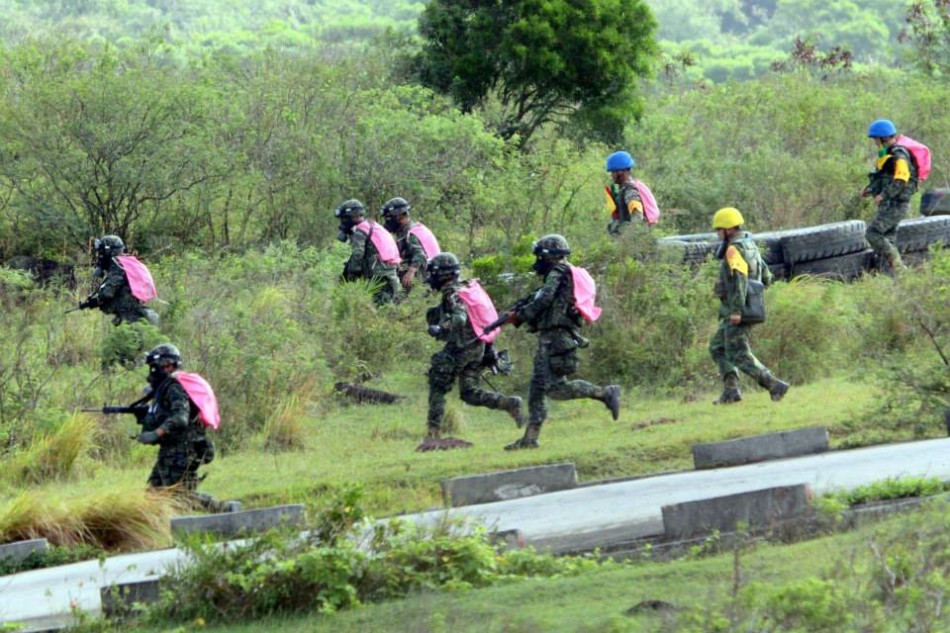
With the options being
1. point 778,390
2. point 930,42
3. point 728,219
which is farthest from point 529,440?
point 930,42

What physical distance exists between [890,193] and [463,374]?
23.7 feet

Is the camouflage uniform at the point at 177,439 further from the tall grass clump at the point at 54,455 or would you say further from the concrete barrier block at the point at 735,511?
the concrete barrier block at the point at 735,511

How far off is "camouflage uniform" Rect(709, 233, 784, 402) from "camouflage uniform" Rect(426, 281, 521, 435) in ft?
6.06

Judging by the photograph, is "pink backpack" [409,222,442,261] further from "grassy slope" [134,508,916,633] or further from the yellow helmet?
"grassy slope" [134,508,916,633]

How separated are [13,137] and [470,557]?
14681 mm

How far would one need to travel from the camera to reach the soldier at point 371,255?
18.5m

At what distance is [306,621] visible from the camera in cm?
824

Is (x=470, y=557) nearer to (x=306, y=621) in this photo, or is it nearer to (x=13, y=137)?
(x=306, y=621)

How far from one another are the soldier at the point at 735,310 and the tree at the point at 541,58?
11.6m

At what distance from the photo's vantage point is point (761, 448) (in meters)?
12.6

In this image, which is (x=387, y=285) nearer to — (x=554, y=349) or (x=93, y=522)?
(x=554, y=349)

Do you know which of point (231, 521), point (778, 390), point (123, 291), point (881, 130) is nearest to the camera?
point (231, 521)

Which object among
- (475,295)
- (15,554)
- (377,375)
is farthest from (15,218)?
(15,554)

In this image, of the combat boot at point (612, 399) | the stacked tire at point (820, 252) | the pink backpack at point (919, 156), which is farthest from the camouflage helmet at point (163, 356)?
the pink backpack at point (919, 156)
